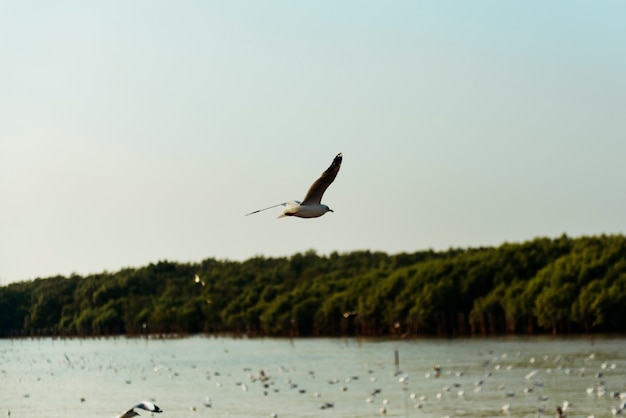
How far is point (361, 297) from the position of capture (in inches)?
5005

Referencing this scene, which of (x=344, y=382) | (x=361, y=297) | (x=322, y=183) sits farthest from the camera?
(x=361, y=297)

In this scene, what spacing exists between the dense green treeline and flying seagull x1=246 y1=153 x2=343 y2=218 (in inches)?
3345

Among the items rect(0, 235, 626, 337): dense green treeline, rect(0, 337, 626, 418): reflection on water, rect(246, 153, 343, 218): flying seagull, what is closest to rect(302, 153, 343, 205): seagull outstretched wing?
rect(246, 153, 343, 218): flying seagull

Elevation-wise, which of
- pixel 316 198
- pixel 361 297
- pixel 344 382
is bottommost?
pixel 344 382

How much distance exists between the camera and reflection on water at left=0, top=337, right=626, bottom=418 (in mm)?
43344

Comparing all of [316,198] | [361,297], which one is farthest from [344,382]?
[361,297]

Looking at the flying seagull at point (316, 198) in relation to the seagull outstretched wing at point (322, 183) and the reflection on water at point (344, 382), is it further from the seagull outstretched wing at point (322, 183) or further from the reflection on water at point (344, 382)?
the reflection on water at point (344, 382)

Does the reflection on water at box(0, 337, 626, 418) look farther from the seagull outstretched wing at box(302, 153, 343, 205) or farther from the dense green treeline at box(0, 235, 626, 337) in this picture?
the seagull outstretched wing at box(302, 153, 343, 205)

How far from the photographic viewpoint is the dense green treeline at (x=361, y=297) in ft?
340

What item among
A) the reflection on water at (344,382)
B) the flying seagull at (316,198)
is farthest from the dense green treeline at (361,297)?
the flying seagull at (316,198)

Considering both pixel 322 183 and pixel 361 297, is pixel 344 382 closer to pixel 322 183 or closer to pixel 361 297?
pixel 322 183

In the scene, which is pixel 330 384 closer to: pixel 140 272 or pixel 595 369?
pixel 595 369

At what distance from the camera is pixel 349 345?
322 ft

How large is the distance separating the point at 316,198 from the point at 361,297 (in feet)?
365
